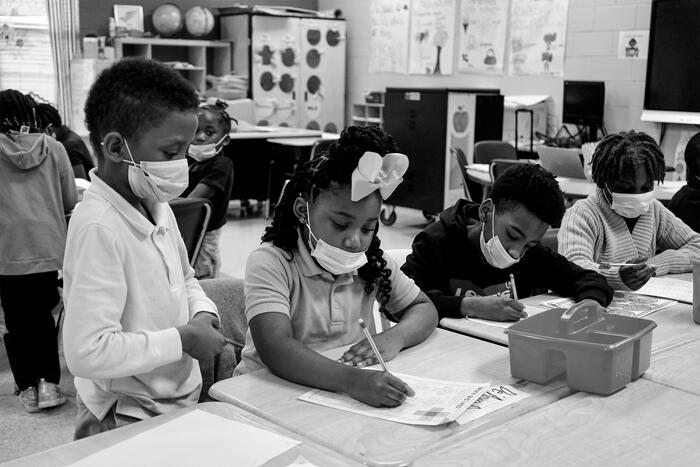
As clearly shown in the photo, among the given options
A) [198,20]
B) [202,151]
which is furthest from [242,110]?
[202,151]

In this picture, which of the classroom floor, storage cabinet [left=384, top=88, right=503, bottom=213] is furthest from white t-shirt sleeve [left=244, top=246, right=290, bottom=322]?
storage cabinet [left=384, top=88, right=503, bottom=213]

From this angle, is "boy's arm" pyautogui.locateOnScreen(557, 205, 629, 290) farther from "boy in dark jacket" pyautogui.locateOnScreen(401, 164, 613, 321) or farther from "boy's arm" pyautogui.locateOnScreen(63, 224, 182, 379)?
"boy's arm" pyautogui.locateOnScreen(63, 224, 182, 379)

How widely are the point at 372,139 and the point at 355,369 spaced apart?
1.62 ft

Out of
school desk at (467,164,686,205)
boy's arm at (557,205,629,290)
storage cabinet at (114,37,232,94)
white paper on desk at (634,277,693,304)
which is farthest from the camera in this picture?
storage cabinet at (114,37,232,94)

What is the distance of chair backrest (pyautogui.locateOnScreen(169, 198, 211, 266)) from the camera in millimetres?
2625

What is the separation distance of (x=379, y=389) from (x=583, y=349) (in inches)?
14.7

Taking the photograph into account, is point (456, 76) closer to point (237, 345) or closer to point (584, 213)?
point (584, 213)

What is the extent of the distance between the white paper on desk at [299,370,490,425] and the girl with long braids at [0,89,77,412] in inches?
75.3

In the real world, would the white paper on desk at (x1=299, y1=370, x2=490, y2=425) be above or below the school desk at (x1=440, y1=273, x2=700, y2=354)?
above

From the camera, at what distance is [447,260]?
2.12 meters

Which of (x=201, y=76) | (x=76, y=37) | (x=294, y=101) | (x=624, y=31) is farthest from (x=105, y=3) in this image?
(x=624, y=31)

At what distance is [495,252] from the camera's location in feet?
6.64

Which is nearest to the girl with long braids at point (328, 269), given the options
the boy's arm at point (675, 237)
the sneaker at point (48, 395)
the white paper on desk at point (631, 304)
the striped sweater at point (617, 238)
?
the white paper on desk at point (631, 304)

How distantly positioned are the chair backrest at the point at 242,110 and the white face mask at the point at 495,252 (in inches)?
246
